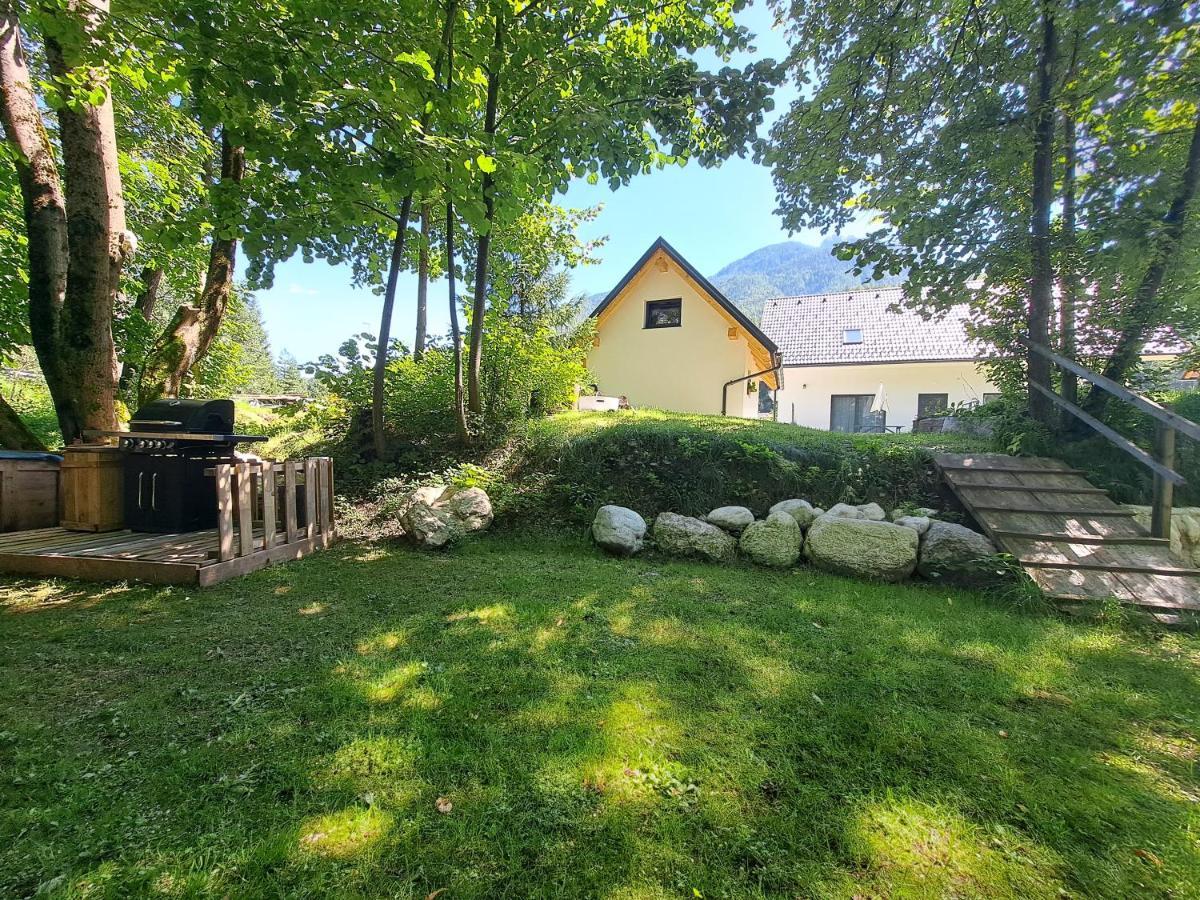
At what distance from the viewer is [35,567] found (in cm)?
341

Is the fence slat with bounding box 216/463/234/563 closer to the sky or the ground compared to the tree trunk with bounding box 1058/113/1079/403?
closer to the ground

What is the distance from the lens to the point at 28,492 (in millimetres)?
4223

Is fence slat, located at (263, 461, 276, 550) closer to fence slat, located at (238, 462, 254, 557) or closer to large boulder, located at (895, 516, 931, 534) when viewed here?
fence slat, located at (238, 462, 254, 557)

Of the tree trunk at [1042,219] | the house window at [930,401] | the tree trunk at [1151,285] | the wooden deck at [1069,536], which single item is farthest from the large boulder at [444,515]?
the house window at [930,401]

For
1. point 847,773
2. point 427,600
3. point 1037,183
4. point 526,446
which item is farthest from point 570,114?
point 847,773

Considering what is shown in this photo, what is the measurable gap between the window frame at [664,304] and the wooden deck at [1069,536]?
30.8 ft

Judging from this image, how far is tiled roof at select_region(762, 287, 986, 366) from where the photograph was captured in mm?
16547

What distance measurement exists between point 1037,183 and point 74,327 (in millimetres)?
10078

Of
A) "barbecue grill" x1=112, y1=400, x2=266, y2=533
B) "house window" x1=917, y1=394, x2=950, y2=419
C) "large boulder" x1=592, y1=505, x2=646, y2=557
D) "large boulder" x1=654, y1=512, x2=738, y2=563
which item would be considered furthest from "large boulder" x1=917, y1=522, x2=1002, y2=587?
"house window" x1=917, y1=394, x2=950, y2=419

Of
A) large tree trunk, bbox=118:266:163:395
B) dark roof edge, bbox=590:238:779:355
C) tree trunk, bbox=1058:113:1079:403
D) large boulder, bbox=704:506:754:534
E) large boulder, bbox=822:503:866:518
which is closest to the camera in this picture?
large boulder, bbox=822:503:866:518

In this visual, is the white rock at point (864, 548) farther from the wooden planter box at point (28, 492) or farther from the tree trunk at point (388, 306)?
the wooden planter box at point (28, 492)

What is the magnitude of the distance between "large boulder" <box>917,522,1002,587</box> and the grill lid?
641 centimetres

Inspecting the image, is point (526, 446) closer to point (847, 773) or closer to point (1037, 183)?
point (847, 773)

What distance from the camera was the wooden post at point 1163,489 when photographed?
375 centimetres
